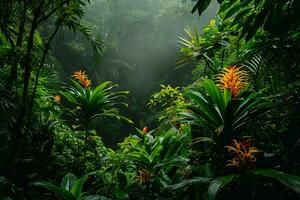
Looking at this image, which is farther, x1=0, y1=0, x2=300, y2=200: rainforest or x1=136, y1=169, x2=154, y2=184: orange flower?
x1=136, y1=169, x2=154, y2=184: orange flower

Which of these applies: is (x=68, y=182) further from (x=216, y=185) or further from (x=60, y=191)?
(x=216, y=185)

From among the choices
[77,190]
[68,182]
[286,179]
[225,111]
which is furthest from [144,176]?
[286,179]

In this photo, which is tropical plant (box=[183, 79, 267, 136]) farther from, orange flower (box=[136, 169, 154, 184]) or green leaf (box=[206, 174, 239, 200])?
orange flower (box=[136, 169, 154, 184])

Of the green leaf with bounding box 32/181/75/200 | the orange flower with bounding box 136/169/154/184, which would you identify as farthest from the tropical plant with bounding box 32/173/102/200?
the orange flower with bounding box 136/169/154/184

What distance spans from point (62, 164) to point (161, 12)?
9766 mm

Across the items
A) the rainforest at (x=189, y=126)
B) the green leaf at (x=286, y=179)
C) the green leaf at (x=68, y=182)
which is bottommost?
the green leaf at (x=286, y=179)

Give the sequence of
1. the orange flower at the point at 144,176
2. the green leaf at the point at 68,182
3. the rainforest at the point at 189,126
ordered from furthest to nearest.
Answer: the green leaf at the point at 68,182, the orange flower at the point at 144,176, the rainforest at the point at 189,126

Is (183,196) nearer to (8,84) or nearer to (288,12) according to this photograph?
(288,12)

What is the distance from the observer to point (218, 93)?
1.80 m

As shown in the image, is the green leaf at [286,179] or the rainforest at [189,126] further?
the rainforest at [189,126]

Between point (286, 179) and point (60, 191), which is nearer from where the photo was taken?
point (286, 179)

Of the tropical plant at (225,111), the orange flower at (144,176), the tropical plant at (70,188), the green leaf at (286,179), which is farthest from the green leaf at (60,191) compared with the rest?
the green leaf at (286,179)

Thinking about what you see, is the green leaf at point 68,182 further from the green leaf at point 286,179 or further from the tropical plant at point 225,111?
the green leaf at point 286,179

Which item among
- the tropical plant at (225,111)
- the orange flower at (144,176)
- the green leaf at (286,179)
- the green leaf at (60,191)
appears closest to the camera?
the green leaf at (286,179)
